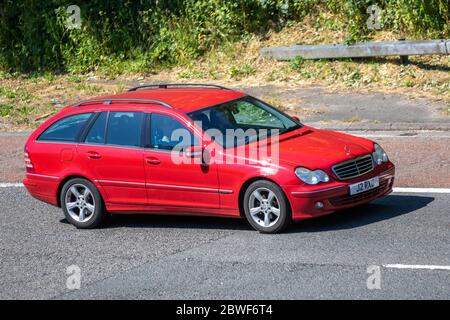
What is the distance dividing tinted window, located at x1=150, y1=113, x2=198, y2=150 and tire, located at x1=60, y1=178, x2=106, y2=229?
3.23 feet

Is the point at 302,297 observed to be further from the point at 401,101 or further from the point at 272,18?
the point at 272,18

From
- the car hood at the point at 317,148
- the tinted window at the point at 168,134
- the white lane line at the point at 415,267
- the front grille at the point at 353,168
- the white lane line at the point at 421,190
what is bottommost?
the white lane line at the point at 421,190

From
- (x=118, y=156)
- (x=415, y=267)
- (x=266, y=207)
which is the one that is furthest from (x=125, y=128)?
(x=415, y=267)

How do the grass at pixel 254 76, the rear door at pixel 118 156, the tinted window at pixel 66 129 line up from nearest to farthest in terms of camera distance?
the rear door at pixel 118 156 < the tinted window at pixel 66 129 < the grass at pixel 254 76

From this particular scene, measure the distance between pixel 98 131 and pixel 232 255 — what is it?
8.80ft

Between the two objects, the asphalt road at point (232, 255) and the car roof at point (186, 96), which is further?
the car roof at point (186, 96)

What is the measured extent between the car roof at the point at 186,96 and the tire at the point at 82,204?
1012 millimetres

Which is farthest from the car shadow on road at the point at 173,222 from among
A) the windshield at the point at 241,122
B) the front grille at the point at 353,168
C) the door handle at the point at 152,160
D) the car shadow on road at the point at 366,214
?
the front grille at the point at 353,168

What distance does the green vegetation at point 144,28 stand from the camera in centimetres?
2150

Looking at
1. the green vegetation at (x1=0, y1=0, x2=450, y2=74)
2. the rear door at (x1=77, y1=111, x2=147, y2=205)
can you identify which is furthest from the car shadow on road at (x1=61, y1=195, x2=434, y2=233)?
the green vegetation at (x1=0, y1=0, x2=450, y2=74)

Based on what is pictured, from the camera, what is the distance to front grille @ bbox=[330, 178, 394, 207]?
34.0 ft

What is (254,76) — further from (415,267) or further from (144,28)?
(415,267)

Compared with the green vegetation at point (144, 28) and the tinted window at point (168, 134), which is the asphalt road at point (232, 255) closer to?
the tinted window at point (168, 134)

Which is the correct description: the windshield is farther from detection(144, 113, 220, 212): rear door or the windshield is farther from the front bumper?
the front bumper
